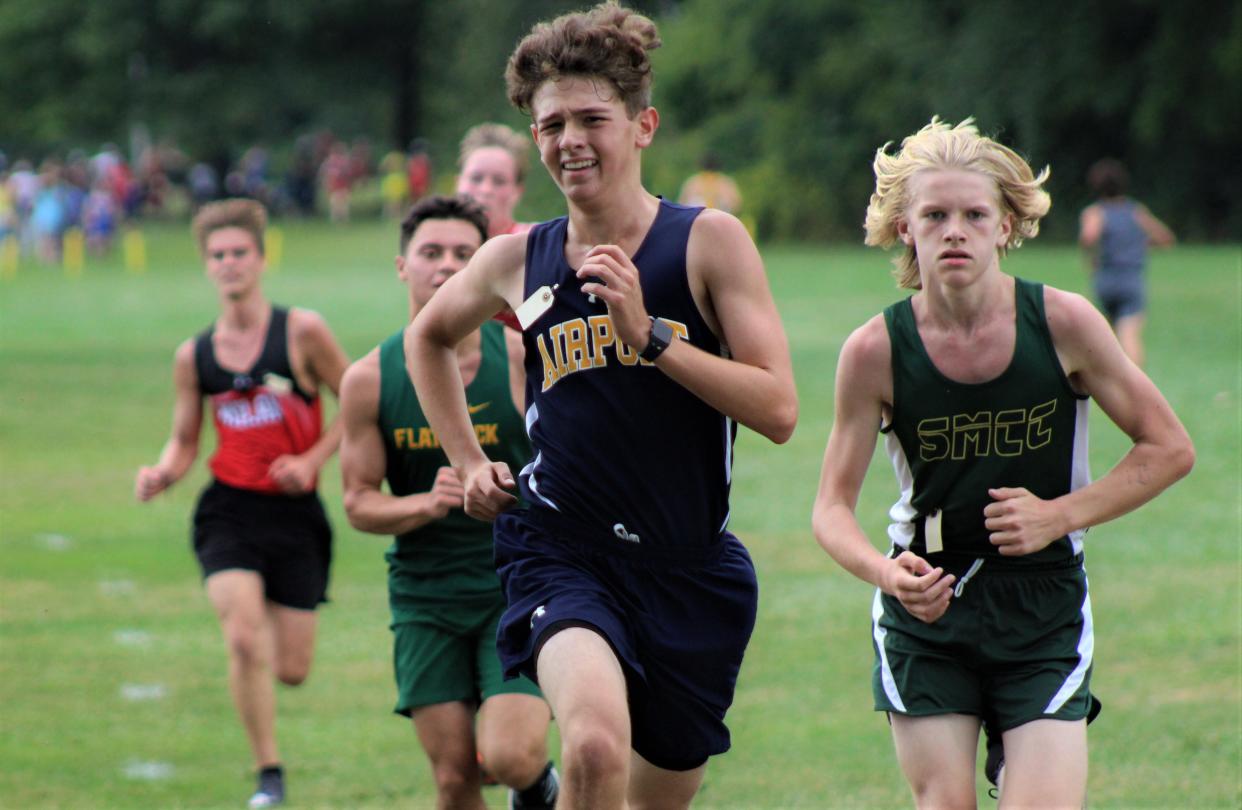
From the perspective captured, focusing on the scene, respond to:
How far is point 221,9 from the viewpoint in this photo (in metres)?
67.4

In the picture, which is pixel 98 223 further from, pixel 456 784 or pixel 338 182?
pixel 456 784

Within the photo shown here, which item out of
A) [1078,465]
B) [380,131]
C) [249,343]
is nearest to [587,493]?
[1078,465]

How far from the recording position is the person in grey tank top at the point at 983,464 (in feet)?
15.1

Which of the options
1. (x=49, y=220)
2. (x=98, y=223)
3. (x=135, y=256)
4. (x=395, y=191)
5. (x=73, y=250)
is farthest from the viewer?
(x=395, y=191)

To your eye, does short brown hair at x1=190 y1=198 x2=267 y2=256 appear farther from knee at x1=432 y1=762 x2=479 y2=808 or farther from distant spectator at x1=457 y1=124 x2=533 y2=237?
knee at x1=432 y1=762 x2=479 y2=808

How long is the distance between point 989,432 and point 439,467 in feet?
7.19

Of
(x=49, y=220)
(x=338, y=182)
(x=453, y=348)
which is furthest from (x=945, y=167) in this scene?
(x=338, y=182)

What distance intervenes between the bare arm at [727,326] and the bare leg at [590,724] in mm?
688

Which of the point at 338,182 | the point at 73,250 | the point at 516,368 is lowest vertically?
the point at 516,368

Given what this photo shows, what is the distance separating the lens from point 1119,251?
1764cm

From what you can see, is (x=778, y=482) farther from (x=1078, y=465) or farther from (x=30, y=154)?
(x=30, y=154)

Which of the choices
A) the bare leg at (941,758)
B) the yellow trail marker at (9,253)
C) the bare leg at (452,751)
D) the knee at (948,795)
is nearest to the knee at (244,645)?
the bare leg at (452,751)

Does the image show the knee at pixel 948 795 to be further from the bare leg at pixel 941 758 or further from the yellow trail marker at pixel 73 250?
the yellow trail marker at pixel 73 250

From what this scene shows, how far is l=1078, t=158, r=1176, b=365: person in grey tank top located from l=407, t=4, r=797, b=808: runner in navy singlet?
13.5 m
